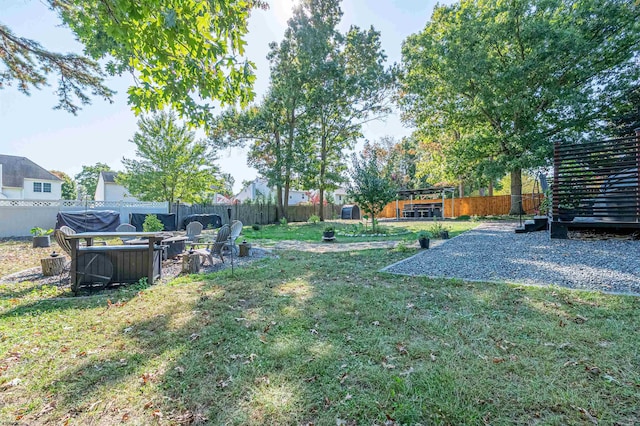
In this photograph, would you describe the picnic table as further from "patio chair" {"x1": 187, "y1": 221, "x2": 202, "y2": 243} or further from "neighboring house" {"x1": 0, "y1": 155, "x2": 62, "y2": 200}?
"neighboring house" {"x1": 0, "y1": 155, "x2": 62, "y2": 200}

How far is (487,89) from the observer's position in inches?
587

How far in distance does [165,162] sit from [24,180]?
2178 cm

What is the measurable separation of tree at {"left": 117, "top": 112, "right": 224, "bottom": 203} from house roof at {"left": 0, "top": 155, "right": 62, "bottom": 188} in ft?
57.8

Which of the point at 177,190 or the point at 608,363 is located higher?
the point at 177,190

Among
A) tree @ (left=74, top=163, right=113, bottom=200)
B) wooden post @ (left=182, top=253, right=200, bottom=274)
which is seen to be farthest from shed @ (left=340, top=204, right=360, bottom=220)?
tree @ (left=74, top=163, right=113, bottom=200)

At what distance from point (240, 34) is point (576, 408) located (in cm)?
449

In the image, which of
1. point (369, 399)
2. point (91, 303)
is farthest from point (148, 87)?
point (369, 399)

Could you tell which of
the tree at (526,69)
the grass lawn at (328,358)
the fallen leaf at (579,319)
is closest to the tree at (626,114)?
the tree at (526,69)

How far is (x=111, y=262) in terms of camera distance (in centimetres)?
477

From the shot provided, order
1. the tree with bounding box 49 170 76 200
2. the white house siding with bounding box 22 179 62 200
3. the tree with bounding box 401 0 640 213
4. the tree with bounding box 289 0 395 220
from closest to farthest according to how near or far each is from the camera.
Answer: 1. the tree with bounding box 401 0 640 213
2. the tree with bounding box 289 0 395 220
3. the white house siding with bounding box 22 179 62 200
4. the tree with bounding box 49 170 76 200

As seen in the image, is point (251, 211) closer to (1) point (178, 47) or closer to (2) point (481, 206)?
(1) point (178, 47)

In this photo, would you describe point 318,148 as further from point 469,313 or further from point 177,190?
point 469,313

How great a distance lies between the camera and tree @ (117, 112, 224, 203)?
18078 mm

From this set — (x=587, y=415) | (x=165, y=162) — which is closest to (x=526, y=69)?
(x=587, y=415)
